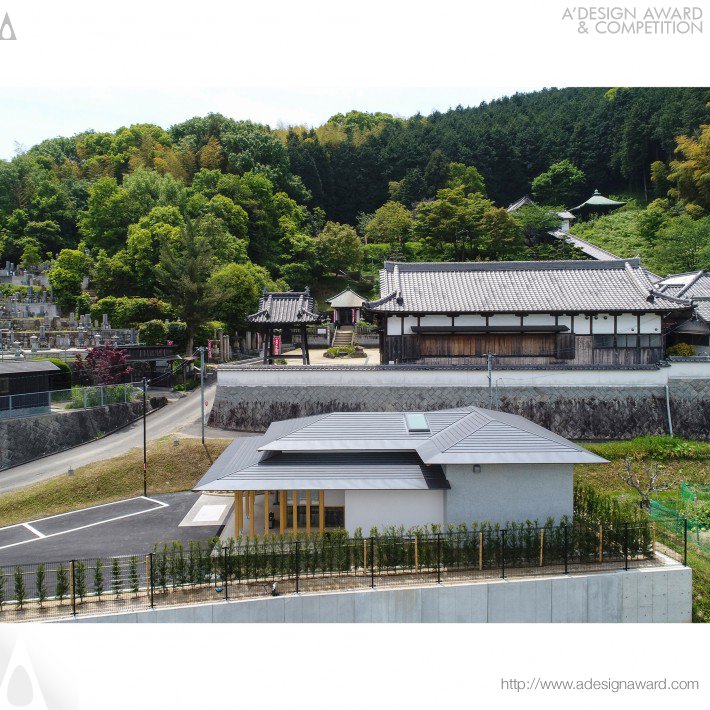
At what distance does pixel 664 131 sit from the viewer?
61.5m

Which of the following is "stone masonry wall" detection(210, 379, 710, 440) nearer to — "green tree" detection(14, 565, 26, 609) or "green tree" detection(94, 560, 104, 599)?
"green tree" detection(94, 560, 104, 599)

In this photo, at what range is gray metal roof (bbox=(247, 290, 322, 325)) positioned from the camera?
95.6 feet

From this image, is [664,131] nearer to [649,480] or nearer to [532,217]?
[532,217]

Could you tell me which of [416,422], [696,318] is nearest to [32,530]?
[416,422]

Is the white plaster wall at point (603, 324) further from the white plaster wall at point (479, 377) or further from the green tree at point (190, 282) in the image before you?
the green tree at point (190, 282)

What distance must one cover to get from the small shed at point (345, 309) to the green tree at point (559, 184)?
32.2 metres

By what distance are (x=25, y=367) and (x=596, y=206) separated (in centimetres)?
5726

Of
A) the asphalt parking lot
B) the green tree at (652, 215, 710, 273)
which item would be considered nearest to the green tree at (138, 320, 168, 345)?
the asphalt parking lot

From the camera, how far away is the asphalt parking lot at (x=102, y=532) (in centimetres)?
1588

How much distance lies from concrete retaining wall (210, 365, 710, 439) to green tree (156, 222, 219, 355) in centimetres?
1275

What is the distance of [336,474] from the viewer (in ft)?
52.1

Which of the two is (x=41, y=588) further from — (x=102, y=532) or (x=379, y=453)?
(x=379, y=453)

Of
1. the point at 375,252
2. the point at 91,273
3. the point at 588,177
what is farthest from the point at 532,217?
the point at 91,273

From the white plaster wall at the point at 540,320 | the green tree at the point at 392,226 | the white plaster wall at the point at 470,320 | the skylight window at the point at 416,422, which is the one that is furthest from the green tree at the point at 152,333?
the green tree at the point at 392,226
